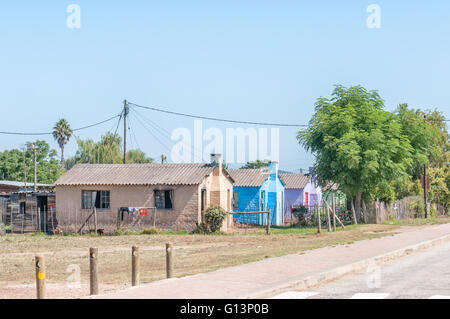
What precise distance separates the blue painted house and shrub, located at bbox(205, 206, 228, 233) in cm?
940

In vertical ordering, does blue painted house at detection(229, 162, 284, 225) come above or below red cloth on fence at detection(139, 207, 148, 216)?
above

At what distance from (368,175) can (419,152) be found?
7.14m

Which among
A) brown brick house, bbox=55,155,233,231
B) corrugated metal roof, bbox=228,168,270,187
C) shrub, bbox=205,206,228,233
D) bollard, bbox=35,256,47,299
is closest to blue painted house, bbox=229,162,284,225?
corrugated metal roof, bbox=228,168,270,187

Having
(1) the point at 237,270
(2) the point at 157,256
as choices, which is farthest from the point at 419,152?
(1) the point at 237,270

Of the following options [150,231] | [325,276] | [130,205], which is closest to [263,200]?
[130,205]

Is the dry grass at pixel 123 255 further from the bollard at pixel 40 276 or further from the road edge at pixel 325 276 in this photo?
the road edge at pixel 325 276

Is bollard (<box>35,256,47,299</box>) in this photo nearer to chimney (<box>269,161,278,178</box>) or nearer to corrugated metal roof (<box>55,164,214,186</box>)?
corrugated metal roof (<box>55,164,214,186</box>)

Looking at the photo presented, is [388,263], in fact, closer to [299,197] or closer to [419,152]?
[419,152]

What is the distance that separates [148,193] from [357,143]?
1174cm

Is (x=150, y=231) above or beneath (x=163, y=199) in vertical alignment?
beneath

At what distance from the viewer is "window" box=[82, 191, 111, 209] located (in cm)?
3628

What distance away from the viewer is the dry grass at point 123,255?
49.6 ft

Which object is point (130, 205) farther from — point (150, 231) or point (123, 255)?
point (123, 255)

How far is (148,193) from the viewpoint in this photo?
3553 cm
